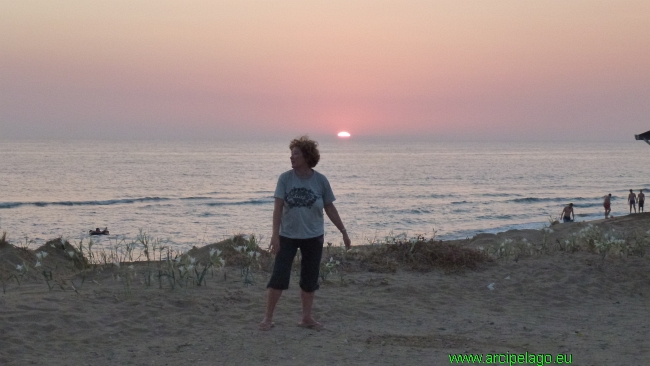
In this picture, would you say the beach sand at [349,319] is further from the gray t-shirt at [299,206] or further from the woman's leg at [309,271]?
the gray t-shirt at [299,206]

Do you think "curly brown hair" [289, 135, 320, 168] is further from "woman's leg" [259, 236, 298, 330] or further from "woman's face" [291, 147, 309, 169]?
"woman's leg" [259, 236, 298, 330]

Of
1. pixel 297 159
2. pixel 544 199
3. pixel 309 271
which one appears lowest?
pixel 544 199

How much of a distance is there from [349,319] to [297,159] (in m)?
1.84

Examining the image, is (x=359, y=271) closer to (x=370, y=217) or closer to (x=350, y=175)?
(x=370, y=217)

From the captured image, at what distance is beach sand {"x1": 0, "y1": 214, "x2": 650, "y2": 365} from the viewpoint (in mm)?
5043

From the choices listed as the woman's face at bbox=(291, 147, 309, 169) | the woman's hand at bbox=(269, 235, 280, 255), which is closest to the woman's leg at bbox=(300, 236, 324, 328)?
the woman's hand at bbox=(269, 235, 280, 255)

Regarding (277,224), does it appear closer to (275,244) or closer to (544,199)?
(275,244)

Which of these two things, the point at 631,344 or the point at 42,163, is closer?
the point at 631,344

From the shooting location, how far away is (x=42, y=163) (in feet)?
242

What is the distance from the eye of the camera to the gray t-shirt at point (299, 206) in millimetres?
5547

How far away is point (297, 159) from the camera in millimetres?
5527

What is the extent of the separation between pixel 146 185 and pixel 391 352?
47.5m

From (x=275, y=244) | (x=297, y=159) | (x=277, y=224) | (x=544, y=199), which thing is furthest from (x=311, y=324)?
(x=544, y=199)

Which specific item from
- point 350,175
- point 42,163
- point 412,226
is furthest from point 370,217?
point 42,163
